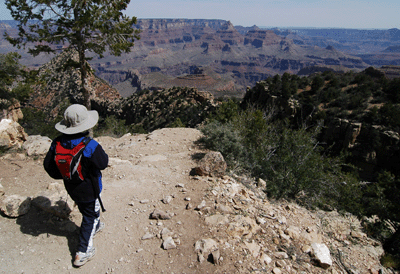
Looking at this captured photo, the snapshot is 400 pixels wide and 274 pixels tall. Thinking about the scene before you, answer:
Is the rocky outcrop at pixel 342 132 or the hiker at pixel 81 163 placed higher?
the hiker at pixel 81 163

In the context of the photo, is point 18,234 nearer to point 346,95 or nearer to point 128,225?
point 128,225

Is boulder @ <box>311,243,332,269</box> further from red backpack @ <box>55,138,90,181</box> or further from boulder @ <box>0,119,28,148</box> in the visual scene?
boulder @ <box>0,119,28,148</box>

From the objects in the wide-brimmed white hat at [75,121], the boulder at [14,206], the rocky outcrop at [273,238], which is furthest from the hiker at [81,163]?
the rocky outcrop at [273,238]

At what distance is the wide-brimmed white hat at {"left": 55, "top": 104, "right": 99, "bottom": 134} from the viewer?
300 centimetres

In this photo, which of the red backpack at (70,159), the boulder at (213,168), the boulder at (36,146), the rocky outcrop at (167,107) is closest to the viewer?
the red backpack at (70,159)

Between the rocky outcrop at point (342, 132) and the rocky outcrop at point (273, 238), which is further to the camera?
the rocky outcrop at point (342, 132)

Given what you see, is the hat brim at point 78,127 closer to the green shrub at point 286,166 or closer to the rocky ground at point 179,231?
the rocky ground at point 179,231

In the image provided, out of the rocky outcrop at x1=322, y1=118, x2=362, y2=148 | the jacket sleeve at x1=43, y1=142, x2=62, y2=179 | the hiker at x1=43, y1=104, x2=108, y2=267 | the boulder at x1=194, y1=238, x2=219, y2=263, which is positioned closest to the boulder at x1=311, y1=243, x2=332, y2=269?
the boulder at x1=194, y1=238, x2=219, y2=263

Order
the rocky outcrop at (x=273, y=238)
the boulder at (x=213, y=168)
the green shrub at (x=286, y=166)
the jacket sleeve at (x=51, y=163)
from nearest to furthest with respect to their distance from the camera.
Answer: the jacket sleeve at (x=51, y=163) → the rocky outcrop at (x=273, y=238) → the boulder at (x=213, y=168) → the green shrub at (x=286, y=166)

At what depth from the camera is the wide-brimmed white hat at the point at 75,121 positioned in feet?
9.84

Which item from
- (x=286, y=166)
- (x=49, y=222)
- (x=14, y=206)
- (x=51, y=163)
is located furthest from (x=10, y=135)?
(x=286, y=166)

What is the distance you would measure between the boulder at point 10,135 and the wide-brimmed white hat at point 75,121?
530cm

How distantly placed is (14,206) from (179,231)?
9.53 feet

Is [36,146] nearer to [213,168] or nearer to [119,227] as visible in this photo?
[119,227]
